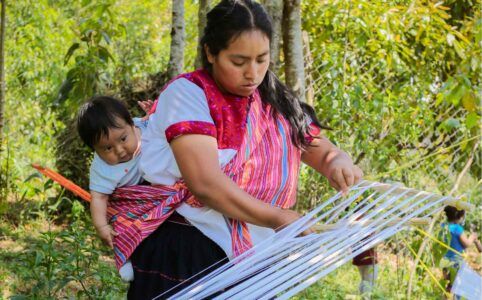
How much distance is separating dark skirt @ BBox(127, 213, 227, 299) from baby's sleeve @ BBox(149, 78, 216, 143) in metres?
0.25

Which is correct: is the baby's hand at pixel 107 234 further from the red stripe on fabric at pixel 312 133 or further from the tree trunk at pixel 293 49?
the tree trunk at pixel 293 49

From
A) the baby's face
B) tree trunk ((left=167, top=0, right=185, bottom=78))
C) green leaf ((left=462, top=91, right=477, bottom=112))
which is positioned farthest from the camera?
tree trunk ((left=167, top=0, right=185, bottom=78))

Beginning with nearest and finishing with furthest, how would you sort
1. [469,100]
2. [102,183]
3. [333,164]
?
[333,164] < [102,183] < [469,100]

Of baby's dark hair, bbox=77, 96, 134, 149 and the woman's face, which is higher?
the woman's face

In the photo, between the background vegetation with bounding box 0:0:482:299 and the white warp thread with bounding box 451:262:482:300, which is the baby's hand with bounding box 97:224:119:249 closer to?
the white warp thread with bounding box 451:262:482:300

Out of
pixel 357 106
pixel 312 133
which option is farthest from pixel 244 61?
pixel 357 106

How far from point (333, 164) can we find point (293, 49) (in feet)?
5.72

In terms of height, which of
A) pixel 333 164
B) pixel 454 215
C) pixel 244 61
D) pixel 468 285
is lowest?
pixel 454 215

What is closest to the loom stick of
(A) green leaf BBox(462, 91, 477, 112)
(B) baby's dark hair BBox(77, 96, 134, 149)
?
(B) baby's dark hair BBox(77, 96, 134, 149)

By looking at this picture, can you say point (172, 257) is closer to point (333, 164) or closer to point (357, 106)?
point (333, 164)

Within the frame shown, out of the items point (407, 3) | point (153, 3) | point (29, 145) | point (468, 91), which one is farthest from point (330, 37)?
point (153, 3)

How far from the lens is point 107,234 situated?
1958 mm

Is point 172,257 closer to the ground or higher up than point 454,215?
higher up

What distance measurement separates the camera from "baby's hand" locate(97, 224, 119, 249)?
1937 mm
